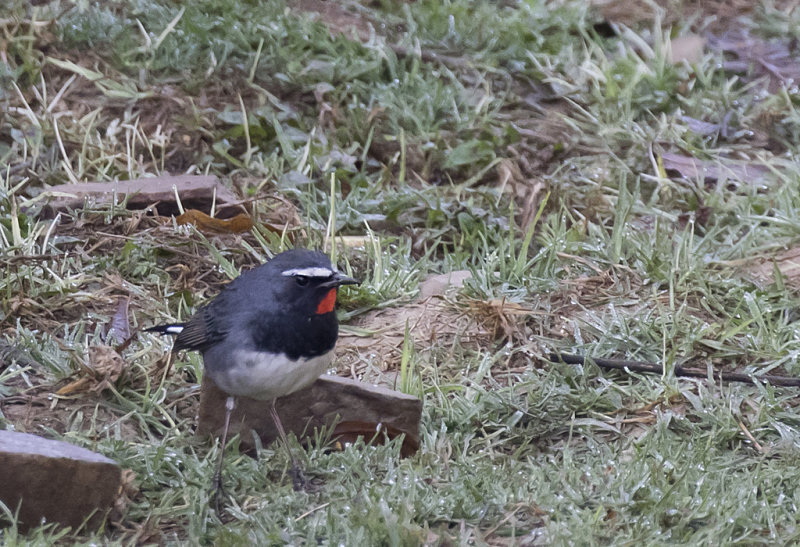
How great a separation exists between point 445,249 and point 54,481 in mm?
2920

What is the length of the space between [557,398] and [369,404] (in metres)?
0.90

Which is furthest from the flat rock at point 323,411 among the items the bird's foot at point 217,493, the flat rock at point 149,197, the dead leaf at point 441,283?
the flat rock at point 149,197

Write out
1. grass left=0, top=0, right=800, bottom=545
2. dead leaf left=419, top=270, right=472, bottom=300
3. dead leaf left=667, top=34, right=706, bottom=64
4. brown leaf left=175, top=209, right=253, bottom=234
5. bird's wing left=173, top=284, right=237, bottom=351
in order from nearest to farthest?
grass left=0, top=0, right=800, bottom=545, bird's wing left=173, top=284, right=237, bottom=351, dead leaf left=419, top=270, right=472, bottom=300, brown leaf left=175, top=209, right=253, bottom=234, dead leaf left=667, top=34, right=706, bottom=64

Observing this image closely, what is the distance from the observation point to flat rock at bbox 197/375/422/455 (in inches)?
165

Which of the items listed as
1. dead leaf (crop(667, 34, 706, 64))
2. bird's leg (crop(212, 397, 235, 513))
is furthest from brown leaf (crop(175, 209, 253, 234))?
dead leaf (crop(667, 34, 706, 64))

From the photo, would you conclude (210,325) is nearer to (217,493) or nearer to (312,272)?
(312,272)

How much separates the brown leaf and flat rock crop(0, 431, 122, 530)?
2.30m

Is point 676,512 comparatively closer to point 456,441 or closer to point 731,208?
point 456,441

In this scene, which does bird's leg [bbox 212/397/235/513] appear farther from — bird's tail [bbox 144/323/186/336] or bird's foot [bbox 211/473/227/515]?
bird's tail [bbox 144/323/186/336]

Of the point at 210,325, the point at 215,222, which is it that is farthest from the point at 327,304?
the point at 215,222

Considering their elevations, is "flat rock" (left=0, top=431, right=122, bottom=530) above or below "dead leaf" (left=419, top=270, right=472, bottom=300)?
above

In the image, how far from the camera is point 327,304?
156 inches

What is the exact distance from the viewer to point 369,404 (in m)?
4.23

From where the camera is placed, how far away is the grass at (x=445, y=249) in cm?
377
